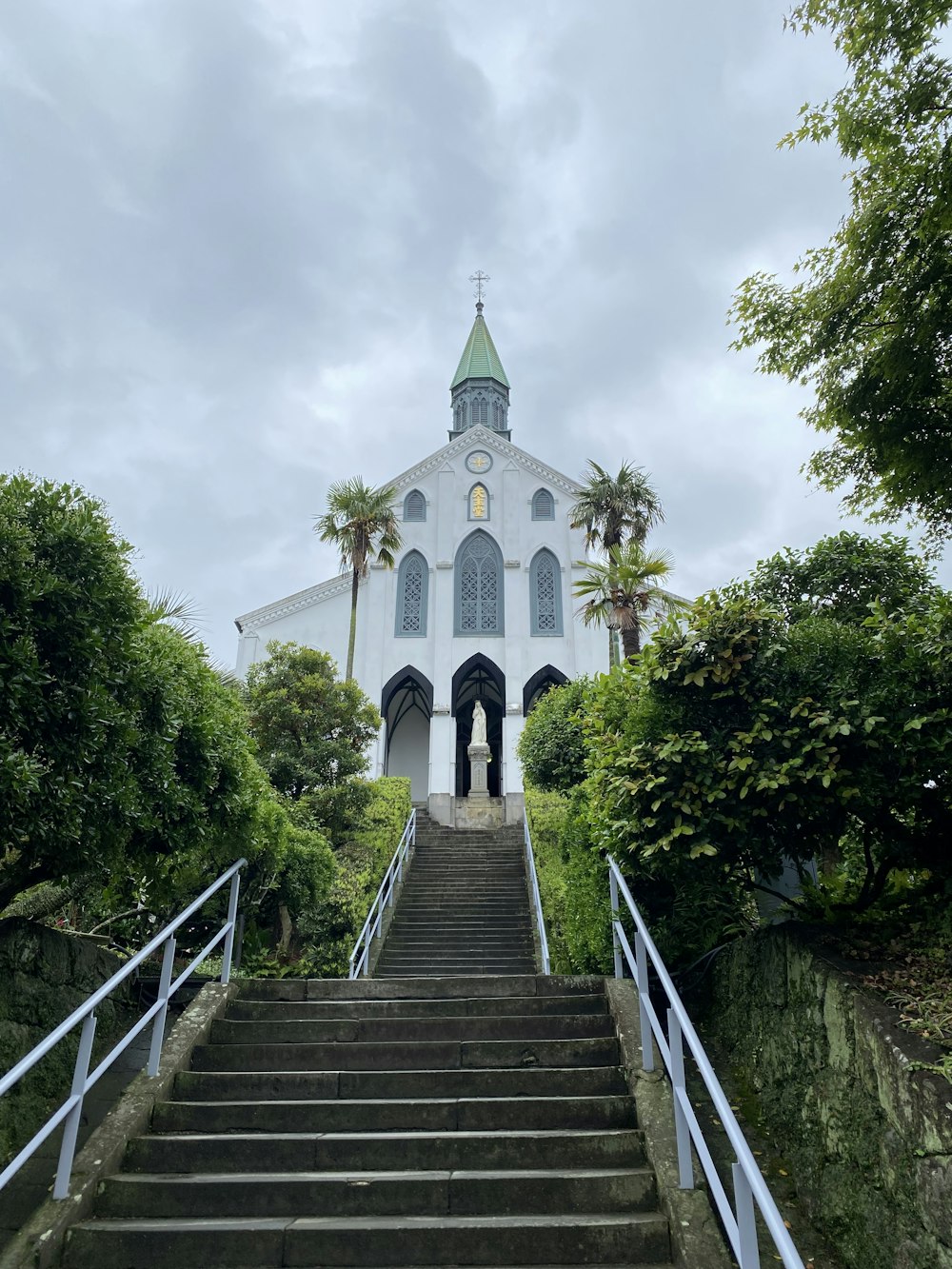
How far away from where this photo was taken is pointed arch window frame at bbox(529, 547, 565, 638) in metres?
27.2

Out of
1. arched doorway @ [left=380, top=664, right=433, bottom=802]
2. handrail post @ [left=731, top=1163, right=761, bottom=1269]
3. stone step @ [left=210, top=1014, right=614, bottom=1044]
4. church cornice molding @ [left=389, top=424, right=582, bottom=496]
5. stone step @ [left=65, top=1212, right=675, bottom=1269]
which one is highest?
church cornice molding @ [left=389, top=424, right=582, bottom=496]

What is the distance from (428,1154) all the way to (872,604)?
3934 mm

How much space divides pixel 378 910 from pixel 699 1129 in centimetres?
895

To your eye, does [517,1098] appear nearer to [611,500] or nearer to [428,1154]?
[428,1154]

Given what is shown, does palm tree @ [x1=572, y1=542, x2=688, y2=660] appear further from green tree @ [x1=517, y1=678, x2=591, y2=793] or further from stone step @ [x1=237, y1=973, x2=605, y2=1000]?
stone step @ [x1=237, y1=973, x2=605, y2=1000]

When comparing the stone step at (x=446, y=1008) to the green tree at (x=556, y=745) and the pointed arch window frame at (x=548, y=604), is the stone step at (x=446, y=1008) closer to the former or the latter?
the green tree at (x=556, y=745)

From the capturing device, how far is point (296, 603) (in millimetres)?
27531

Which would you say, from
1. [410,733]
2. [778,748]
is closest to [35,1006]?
[778,748]

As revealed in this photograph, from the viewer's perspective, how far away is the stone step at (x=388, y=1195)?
374 centimetres

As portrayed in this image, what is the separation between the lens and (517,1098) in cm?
441

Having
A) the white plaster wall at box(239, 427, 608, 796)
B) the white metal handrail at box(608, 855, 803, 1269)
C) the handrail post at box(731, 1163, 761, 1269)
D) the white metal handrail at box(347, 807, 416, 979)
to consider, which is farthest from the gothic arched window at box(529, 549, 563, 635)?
the handrail post at box(731, 1163, 761, 1269)

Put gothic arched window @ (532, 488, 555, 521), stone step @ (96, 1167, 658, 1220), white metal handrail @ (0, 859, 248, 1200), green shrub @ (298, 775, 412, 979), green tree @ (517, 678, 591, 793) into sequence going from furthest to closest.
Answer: gothic arched window @ (532, 488, 555, 521) < green tree @ (517, 678, 591, 793) < green shrub @ (298, 775, 412, 979) < stone step @ (96, 1167, 658, 1220) < white metal handrail @ (0, 859, 248, 1200)

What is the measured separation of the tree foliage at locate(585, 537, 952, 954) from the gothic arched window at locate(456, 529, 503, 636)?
72.0ft

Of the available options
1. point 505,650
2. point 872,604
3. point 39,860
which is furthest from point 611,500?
point 39,860
